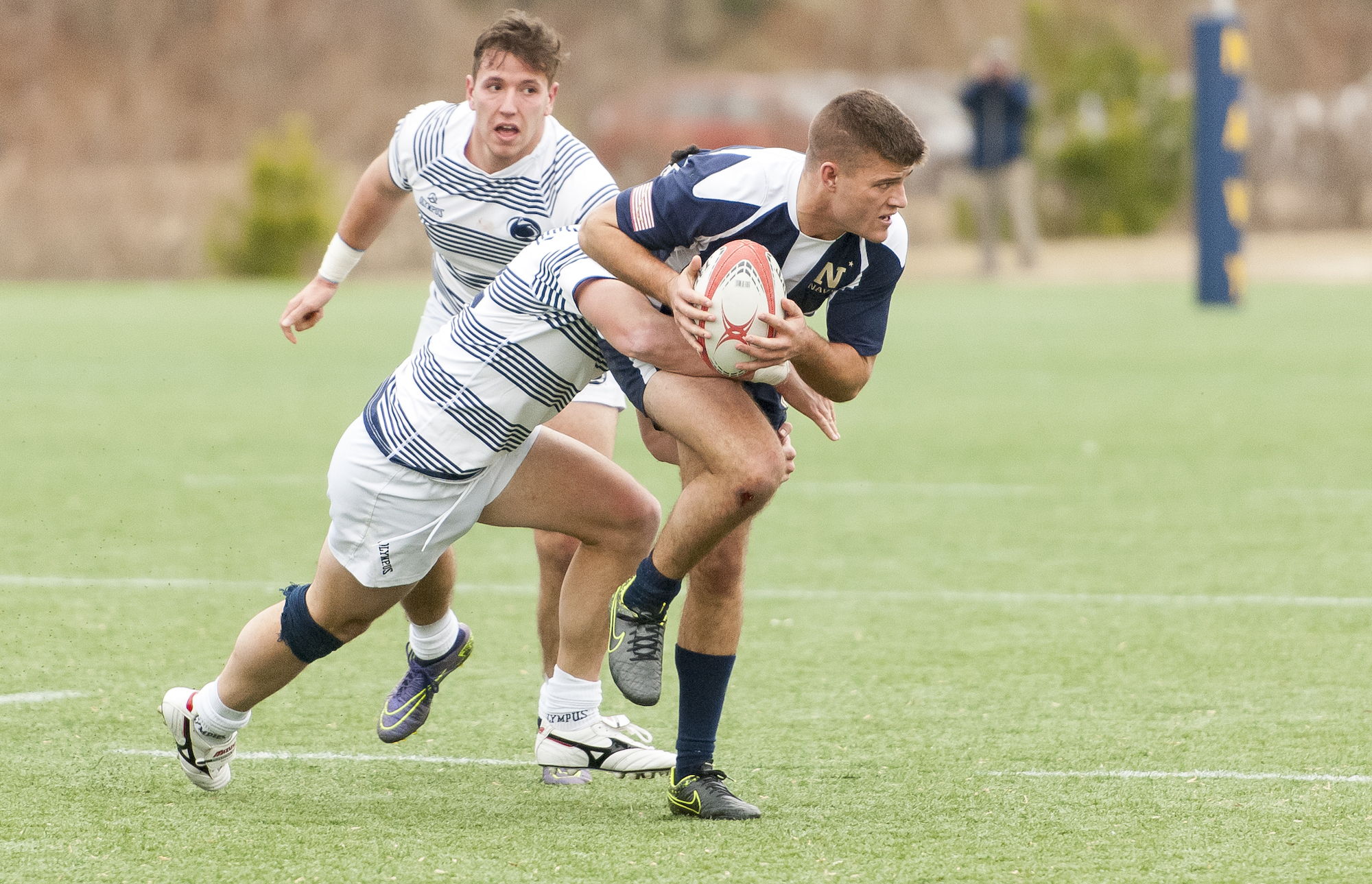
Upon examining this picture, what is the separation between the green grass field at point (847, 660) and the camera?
157 inches

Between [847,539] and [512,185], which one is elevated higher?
[512,185]

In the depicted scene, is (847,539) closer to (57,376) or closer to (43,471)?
(43,471)

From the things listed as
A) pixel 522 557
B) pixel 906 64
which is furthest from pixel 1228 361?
pixel 906 64

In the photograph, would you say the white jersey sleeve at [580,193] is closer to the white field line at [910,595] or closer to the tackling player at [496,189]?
the tackling player at [496,189]

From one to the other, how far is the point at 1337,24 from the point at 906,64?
10887 millimetres

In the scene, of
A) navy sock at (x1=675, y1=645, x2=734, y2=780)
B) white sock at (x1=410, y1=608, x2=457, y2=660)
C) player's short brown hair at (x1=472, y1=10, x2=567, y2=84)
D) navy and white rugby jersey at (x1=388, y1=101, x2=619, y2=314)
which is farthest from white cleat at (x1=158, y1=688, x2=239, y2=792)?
player's short brown hair at (x1=472, y1=10, x2=567, y2=84)

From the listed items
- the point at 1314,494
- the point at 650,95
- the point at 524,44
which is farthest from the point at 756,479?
the point at 650,95

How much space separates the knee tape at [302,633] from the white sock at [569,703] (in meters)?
0.53

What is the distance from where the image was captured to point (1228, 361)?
46.7 feet

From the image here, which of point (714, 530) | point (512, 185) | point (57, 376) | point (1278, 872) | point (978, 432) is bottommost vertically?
point (57, 376)

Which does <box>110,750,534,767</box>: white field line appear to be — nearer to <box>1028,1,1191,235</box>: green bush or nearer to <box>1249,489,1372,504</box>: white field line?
<box>1249,489,1372,504</box>: white field line

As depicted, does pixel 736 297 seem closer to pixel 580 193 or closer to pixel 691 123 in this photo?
pixel 580 193

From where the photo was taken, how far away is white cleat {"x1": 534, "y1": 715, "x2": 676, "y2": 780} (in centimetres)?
440

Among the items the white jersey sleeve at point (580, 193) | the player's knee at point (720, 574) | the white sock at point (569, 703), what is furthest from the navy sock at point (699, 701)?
the white jersey sleeve at point (580, 193)
